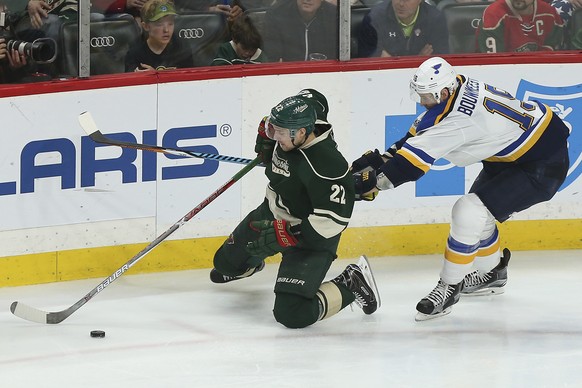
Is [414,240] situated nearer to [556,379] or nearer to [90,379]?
[556,379]

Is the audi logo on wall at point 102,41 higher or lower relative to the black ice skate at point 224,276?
higher

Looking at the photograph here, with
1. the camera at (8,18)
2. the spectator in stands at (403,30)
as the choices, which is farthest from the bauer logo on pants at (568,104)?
the camera at (8,18)

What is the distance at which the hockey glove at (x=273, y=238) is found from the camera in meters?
4.98

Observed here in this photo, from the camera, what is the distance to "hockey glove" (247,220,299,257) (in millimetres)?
4977

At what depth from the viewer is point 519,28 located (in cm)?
638

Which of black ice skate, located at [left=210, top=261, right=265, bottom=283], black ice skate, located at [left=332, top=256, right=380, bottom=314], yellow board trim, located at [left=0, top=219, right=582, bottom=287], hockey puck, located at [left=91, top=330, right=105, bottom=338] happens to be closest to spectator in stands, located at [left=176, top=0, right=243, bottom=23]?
yellow board trim, located at [left=0, top=219, right=582, bottom=287]

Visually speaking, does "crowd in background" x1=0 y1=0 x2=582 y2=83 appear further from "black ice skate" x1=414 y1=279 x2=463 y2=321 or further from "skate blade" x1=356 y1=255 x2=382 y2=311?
"black ice skate" x1=414 y1=279 x2=463 y2=321

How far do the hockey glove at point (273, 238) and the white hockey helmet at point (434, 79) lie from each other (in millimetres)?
736

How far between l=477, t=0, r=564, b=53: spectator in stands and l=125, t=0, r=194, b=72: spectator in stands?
145cm

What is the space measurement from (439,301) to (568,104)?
5.01ft

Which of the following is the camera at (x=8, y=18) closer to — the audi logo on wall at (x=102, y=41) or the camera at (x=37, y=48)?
the camera at (x=37, y=48)

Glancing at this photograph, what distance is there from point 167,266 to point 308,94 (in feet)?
3.62

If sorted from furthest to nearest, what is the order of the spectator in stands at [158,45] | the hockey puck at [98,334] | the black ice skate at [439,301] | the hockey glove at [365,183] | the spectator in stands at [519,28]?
the spectator in stands at [519,28] → the spectator in stands at [158,45] → the black ice skate at [439,301] → the hockey glove at [365,183] → the hockey puck at [98,334]

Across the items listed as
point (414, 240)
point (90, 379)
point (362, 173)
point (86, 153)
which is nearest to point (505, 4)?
point (414, 240)
